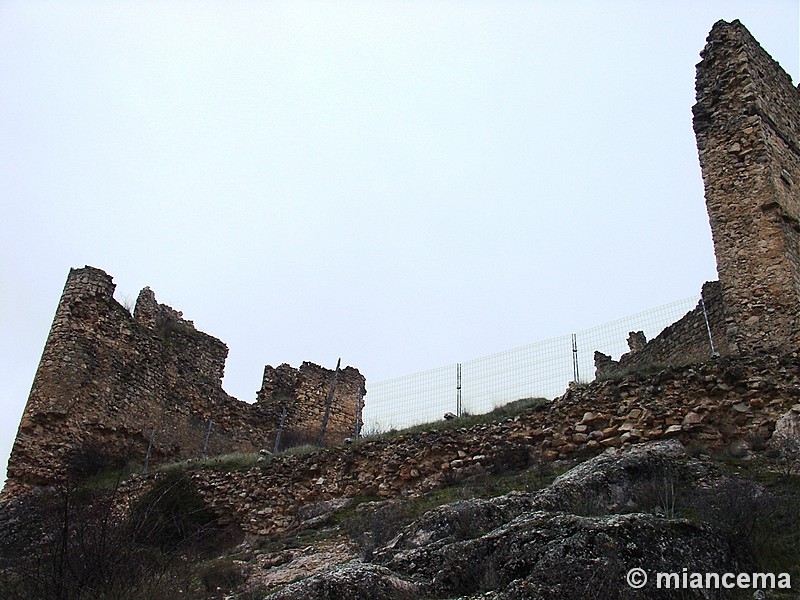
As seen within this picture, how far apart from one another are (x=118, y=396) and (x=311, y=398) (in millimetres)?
6117

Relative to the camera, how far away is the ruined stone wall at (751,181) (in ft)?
43.1

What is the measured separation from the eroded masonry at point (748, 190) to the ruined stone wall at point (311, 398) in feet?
34.1

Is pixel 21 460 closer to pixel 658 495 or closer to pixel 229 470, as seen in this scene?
pixel 229 470

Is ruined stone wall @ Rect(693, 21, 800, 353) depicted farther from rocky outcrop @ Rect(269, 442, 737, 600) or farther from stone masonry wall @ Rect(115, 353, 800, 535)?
rocky outcrop @ Rect(269, 442, 737, 600)

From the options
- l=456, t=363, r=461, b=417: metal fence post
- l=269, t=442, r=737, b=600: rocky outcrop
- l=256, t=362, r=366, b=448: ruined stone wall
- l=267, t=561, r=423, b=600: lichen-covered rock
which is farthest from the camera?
l=256, t=362, r=366, b=448: ruined stone wall

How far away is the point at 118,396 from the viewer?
18.9 meters

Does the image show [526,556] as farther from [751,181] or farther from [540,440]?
[751,181]

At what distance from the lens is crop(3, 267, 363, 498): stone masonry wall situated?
17359 millimetres

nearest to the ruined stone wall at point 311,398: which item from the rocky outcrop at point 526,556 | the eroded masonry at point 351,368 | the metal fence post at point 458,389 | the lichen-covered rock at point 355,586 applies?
the eroded masonry at point 351,368

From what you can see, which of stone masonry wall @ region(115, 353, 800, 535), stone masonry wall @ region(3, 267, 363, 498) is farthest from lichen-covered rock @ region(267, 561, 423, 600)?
stone masonry wall @ region(3, 267, 363, 498)

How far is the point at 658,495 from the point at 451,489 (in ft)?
13.7

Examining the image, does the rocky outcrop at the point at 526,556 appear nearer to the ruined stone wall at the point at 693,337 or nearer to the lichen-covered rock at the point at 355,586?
the lichen-covered rock at the point at 355,586

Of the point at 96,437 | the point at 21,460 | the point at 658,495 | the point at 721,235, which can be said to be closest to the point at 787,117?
the point at 721,235

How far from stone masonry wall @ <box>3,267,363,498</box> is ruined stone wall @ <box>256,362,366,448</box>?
1.15 ft
